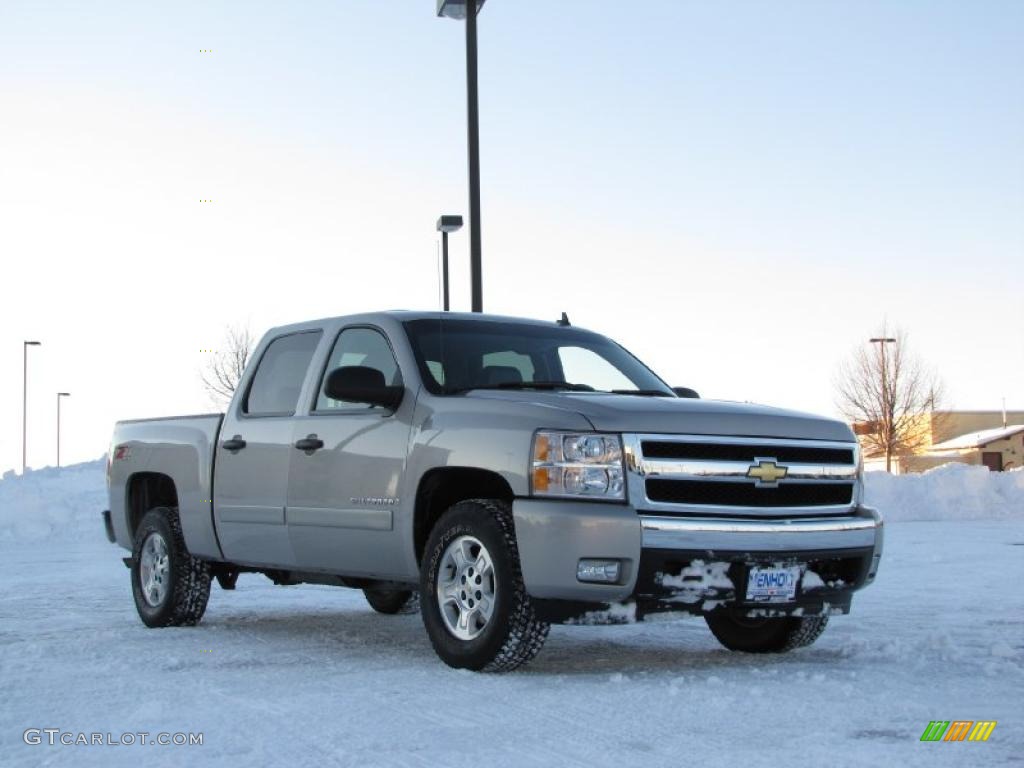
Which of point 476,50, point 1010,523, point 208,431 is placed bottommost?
point 1010,523

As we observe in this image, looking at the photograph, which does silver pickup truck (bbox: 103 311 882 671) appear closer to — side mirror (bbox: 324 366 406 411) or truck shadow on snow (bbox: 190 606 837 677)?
side mirror (bbox: 324 366 406 411)

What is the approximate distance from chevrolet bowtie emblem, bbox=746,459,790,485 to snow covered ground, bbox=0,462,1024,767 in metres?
0.95

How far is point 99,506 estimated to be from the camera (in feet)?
76.5

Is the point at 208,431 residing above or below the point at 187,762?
above

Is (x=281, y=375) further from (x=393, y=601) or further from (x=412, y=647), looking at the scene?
(x=393, y=601)

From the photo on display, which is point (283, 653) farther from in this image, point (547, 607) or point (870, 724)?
point (870, 724)

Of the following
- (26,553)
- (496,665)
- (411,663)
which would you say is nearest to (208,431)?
(411,663)

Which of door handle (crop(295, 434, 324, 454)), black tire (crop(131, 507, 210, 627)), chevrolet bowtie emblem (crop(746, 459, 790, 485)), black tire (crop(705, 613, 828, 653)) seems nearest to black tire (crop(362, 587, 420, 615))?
black tire (crop(131, 507, 210, 627))

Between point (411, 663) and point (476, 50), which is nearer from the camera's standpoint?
point (411, 663)

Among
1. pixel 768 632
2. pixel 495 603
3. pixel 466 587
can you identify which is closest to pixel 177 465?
pixel 466 587

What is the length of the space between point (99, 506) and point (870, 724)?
19.5m

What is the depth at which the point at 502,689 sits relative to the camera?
6469 mm

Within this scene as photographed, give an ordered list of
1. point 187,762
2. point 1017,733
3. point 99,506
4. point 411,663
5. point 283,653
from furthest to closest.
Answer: point 99,506, point 283,653, point 411,663, point 1017,733, point 187,762

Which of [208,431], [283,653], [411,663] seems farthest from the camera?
[208,431]
